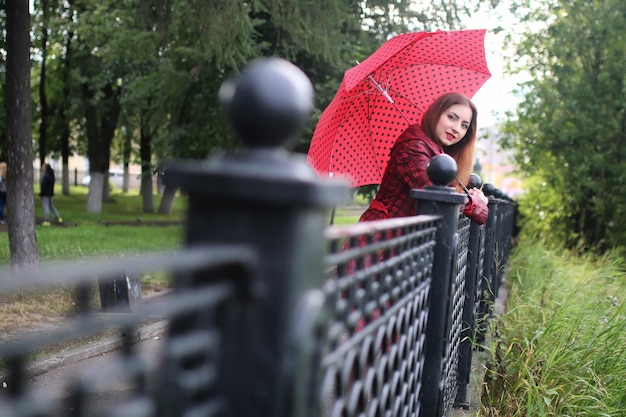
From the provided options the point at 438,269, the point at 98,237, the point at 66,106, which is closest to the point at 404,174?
the point at 438,269

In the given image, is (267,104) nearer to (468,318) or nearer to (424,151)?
(424,151)

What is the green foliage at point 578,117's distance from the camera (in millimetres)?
12023

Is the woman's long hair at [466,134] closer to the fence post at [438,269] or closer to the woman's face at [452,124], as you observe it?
the woman's face at [452,124]

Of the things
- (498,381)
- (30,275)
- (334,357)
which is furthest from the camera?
(498,381)

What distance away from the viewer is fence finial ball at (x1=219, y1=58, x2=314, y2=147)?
1.04 m

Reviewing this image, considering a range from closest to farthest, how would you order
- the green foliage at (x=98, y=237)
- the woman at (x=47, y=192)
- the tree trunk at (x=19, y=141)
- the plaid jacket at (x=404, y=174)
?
the plaid jacket at (x=404, y=174)
the tree trunk at (x=19, y=141)
the green foliage at (x=98, y=237)
the woman at (x=47, y=192)

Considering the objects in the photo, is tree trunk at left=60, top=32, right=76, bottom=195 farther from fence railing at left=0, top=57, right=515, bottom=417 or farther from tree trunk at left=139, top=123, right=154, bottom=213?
fence railing at left=0, top=57, right=515, bottom=417

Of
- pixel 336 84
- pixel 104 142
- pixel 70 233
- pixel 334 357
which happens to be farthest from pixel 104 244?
pixel 334 357

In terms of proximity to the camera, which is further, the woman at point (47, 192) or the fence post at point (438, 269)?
the woman at point (47, 192)

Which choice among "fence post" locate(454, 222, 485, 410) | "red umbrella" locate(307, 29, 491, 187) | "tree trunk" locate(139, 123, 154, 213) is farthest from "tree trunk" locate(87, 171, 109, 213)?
"fence post" locate(454, 222, 485, 410)

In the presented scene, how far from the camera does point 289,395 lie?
3.68ft

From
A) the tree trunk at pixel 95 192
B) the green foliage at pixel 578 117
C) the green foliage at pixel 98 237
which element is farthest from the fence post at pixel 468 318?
the tree trunk at pixel 95 192

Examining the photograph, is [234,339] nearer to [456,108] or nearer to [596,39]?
[456,108]

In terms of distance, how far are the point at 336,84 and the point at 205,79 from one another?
305 centimetres
